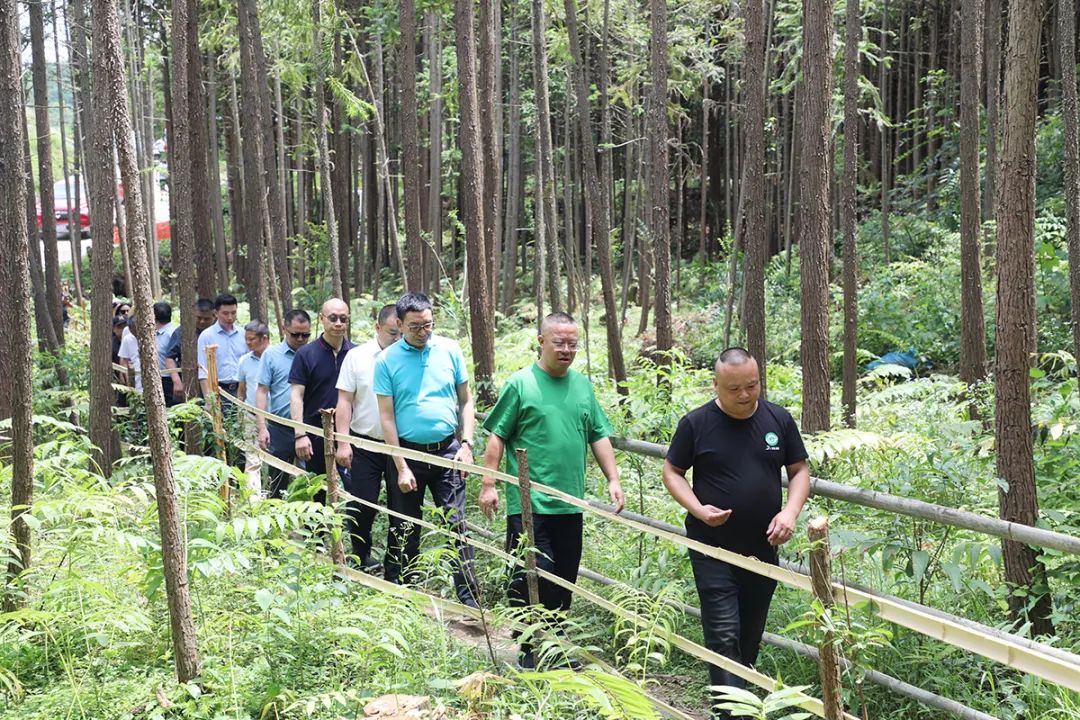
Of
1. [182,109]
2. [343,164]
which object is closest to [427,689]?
[182,109]

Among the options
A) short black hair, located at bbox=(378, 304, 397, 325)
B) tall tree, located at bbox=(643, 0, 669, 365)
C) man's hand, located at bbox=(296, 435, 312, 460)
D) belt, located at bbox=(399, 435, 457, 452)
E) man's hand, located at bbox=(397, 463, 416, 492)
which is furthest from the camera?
tall tree, located at bbox=(643, 0, 669, 365)

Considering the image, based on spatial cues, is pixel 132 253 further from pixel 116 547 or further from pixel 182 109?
pixel 182 109

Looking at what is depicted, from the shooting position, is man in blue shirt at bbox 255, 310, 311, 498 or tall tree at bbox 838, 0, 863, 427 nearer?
man in blue shirt at bbox 255, 310, 311, 498

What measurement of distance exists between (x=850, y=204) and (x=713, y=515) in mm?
9688

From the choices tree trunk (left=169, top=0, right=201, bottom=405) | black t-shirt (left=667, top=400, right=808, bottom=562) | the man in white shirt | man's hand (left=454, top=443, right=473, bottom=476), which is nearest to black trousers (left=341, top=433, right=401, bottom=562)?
the man in white shirt

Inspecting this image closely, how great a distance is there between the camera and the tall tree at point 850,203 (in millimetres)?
11703

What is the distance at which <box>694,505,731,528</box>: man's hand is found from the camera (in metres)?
4.42

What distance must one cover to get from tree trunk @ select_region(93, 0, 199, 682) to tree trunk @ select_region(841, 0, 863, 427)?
Answer: 8.38 m

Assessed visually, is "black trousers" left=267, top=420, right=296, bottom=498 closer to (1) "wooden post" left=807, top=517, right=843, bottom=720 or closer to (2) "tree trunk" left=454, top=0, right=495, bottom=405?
(2) "tree trunk" left=454, top=0, right=495, bottom=405

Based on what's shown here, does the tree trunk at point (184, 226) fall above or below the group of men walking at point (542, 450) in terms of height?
above

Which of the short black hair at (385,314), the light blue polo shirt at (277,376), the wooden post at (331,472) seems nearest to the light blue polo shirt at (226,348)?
the light blue polo shirt at (277,376)

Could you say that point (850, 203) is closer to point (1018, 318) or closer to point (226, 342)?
point (226, 342)

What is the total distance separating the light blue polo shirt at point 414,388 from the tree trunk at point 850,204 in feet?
20.5

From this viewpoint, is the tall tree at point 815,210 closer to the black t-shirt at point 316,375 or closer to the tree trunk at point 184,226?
the black t-shirt at point 316,375
